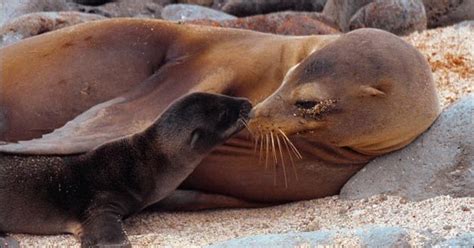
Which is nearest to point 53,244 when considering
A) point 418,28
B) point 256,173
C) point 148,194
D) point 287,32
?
point 148,194

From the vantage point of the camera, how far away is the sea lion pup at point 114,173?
16.2 ft

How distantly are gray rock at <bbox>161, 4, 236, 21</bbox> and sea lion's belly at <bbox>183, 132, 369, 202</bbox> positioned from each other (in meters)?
5.07

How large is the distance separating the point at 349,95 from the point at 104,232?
4.18 ft

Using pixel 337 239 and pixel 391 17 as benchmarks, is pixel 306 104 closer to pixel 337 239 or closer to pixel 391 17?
pixel 337 239

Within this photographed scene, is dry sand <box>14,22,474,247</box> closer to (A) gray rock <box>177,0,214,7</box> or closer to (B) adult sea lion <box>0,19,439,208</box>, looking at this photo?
(B) adult sea lion <box>0,19,439,208</box>

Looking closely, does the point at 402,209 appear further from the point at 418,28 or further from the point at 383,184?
the point at 418,28

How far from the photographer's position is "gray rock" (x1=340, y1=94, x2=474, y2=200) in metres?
5.16

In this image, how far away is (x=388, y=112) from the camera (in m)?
5.06

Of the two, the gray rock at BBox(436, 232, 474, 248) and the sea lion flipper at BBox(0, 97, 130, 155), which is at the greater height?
the gray rock at BBox(436, 232, 474, 248)

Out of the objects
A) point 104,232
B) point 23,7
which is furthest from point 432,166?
point 23,7

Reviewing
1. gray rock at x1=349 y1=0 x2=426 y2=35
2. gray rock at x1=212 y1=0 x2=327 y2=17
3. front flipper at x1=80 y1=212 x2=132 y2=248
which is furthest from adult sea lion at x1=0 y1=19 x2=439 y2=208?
gray rock at x1=212 y1=0 x2=327 y2=17

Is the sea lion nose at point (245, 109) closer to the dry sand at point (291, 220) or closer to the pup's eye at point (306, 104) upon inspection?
the pup's eye at point (306, 104)

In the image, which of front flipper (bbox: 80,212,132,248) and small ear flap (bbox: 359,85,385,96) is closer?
front flipper (bbox: 80,212,132,248)

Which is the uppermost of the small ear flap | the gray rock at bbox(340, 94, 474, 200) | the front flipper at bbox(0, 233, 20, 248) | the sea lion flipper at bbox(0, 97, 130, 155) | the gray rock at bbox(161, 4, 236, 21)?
the small ear flap
